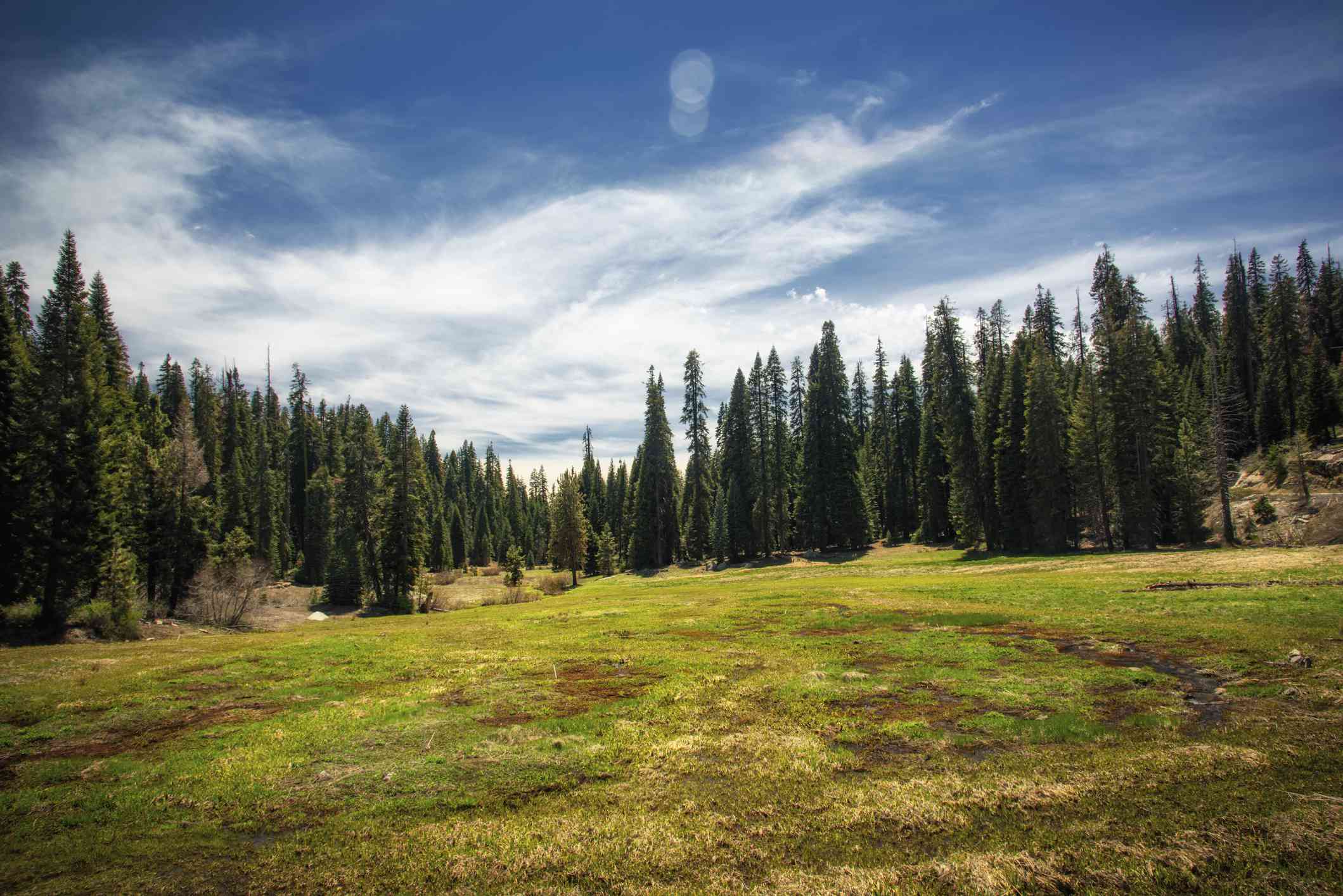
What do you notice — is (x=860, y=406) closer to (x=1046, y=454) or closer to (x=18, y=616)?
(x=1046, y=454)

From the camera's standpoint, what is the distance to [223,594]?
128ft

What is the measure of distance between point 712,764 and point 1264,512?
63.1 meters

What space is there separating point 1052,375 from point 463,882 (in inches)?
2386

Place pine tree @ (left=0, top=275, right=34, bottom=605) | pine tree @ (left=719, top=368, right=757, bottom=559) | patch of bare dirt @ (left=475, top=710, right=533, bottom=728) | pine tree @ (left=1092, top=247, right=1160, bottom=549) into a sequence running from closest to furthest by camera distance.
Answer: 1. patch of bare dirt @ (left=475, top=710, right=533, bottom=728)
2. pine tree @ (left=0, top=275, right=34, bottom=605)
3. pine tree @ (left=1092, top=247, right=1160, bottom=549)
4. pine tree @ (left=719, top=368, right=757, bottom=559)

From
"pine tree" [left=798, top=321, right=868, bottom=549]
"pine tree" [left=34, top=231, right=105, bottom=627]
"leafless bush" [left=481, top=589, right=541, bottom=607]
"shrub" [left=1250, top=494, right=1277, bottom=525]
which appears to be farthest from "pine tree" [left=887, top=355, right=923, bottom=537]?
"pine tree" [left=34, top=231, right=105, bottom=627]

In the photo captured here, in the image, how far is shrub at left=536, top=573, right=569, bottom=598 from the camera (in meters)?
61.3

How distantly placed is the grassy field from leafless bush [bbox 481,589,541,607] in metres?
33.5

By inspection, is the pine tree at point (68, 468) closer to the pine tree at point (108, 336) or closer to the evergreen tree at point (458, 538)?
the pine tree at point (108, 336)

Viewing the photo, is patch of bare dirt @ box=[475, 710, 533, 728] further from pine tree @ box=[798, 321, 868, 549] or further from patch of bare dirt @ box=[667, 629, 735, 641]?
pine tree @ box=[798, 321, 868, 549]

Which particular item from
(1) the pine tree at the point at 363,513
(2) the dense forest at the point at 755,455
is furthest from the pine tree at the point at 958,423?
(1) the pine tree at the point at 363,513

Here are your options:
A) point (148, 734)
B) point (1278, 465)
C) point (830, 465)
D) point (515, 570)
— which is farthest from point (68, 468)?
point (1278, 465)

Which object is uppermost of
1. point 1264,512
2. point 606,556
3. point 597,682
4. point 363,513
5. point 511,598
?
point 363,513

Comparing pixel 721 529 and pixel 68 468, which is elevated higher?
pixel 68 468

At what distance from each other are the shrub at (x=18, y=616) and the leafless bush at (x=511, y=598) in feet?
90.6
